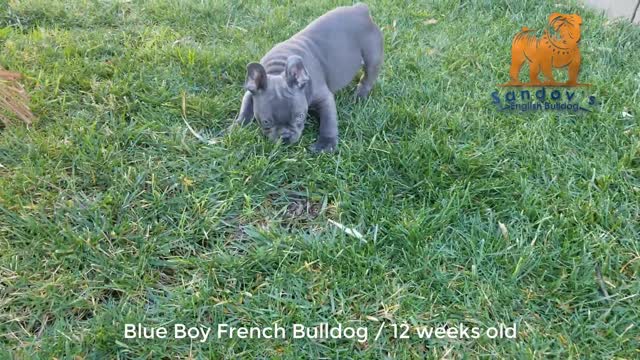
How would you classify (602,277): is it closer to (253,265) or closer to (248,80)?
(253,265)

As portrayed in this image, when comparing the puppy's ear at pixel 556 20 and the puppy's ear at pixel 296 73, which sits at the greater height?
the puppy's ear at pixel 296 73

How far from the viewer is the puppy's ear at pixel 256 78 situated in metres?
3.03

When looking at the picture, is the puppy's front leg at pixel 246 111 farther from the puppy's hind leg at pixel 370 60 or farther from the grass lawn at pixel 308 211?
the puppy's hind leg at pixel 370 60

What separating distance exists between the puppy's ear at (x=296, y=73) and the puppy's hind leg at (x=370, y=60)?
0.77 meters

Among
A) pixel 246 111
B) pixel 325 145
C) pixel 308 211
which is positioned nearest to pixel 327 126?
pixel 325 145

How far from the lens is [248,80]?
10.2 feet

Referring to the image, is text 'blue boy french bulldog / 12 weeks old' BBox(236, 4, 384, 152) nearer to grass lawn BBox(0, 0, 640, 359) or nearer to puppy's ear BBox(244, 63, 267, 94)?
puppy's ear BBox(244, 63, 267, 94)

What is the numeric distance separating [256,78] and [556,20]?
325 cm

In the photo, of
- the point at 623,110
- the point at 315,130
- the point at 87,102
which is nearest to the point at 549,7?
the point at 623,110

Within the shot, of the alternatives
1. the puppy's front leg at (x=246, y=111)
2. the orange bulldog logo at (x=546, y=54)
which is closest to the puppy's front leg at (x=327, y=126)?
the puppy's front leg at (x=246, y=111)

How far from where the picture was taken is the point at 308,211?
300 cm

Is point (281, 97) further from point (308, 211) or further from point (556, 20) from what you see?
point (556, 20)

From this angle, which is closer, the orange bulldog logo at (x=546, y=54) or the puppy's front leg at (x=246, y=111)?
the puppy's front leg at (x=246, y=111)

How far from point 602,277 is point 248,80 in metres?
2.11
